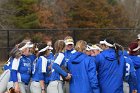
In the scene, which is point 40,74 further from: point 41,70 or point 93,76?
point 93,76

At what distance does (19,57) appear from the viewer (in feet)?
32.1

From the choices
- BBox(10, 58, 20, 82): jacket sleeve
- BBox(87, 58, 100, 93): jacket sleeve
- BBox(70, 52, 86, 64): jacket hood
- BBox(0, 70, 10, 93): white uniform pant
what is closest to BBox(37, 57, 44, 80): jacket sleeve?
BBox(10, 58, 20, 82): jacket sleeve

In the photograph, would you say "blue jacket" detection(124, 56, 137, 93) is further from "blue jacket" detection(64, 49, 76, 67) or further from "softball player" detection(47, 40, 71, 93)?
"softball player" detection(47, 40, 71, 93)

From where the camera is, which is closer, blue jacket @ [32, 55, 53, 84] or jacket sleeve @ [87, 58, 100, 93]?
jacket sleeve @ [87, 58, 100, 93]

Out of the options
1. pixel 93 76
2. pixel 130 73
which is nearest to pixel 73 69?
pixel 93 76

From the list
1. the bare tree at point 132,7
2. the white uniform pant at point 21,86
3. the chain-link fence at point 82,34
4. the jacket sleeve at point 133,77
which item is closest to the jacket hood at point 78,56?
the jacket sleeve at point 133,77

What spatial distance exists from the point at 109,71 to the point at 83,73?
0.51 m

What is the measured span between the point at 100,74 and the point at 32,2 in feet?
85.9

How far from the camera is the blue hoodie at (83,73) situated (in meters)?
9.21

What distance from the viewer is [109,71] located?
Result: 935 cm

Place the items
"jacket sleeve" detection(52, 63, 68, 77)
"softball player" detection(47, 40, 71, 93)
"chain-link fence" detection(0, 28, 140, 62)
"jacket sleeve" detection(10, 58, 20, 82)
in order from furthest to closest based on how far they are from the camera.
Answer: "chain-link fence" detection(0, 28, 140, 62)
"jacket sleeve" detection(10, 58, 20, 82)
"softball player" detection(47, 40, 71, 93)
"jacket sleeve" detection(52, 63, 68, 77)

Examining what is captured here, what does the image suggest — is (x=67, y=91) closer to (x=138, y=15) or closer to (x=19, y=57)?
(x=19, y=57)

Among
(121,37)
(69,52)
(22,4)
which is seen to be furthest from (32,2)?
(69,52)

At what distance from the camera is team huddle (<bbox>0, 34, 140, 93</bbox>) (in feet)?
30.5
